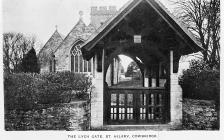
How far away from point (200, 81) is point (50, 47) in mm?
14989

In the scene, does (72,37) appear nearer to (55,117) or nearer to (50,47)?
(50,47)

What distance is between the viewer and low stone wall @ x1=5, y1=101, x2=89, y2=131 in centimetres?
637

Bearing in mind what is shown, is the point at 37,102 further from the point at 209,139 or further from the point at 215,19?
the point at 215,19

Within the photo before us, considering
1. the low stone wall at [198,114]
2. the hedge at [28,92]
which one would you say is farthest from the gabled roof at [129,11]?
the hedge at [28,92]

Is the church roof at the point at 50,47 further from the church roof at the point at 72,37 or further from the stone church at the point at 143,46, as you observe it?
the stone church at the point at 143,46

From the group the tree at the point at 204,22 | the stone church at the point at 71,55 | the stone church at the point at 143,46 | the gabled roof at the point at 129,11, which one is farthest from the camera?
the stone church at the point at 71,55

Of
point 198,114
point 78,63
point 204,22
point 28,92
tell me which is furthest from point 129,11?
point 78,63

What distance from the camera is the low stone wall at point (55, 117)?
6.37 metres

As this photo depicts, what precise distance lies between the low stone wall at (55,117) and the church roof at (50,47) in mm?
12387

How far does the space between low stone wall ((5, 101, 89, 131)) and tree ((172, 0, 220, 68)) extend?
14.5ft

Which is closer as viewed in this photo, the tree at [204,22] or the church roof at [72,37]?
the tree at [204,22]

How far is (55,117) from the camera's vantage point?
6879 mm

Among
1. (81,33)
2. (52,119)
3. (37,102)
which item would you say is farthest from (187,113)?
(81,33)

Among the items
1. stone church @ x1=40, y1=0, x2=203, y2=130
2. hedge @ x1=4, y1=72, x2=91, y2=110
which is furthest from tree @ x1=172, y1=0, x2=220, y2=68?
hedge @ x1=4, y1=72, x2=91, y2=110
